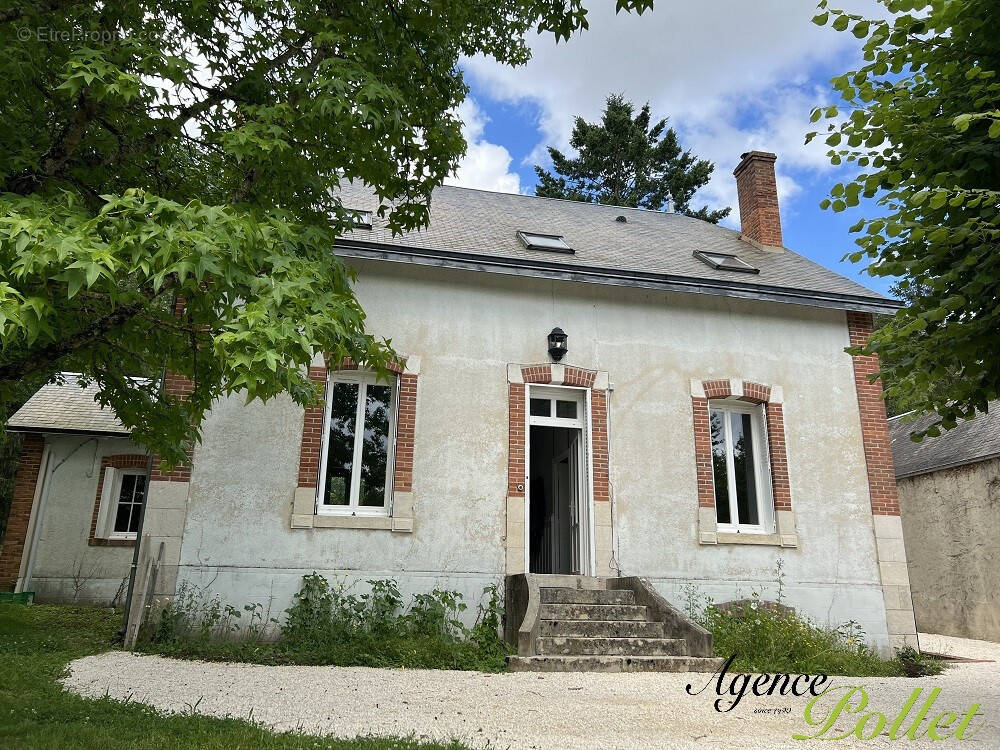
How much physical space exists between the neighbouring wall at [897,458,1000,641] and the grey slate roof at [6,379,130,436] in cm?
1538

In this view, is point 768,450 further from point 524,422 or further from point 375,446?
point 375,446

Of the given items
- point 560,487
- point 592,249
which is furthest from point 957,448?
point 592,249

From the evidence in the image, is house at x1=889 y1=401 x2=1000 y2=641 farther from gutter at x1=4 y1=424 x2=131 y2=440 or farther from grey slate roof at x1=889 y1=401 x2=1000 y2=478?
gutter at x1=4 y1=424 x2=131 y2=440

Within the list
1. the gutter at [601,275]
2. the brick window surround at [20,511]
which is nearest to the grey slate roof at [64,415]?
the brick window surround at [20,511]

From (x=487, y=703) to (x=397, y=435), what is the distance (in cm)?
389

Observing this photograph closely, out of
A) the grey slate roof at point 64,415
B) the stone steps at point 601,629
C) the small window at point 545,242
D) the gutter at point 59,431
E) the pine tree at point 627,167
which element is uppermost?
the pine tree at point 627,167

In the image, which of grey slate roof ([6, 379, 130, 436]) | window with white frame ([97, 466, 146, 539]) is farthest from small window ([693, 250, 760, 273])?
window with white frame ([97, 466, 146, 539])

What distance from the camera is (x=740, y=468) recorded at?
9.74 m

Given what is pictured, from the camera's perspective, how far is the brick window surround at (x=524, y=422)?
868cm

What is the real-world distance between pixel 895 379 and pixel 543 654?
4.05 metres

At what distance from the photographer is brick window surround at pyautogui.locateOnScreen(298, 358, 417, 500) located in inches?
323

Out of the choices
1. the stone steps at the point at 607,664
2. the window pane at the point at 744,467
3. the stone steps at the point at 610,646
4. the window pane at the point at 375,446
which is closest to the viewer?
the stone steps at the point at 607,664

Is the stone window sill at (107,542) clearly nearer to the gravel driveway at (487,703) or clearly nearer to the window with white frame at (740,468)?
the gravel driveway at (487,703)

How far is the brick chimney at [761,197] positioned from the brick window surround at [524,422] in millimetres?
5605
